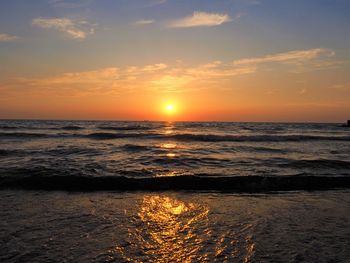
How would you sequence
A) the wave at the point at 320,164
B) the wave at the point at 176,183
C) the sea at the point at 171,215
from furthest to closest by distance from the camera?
1. the wave at the point at 320,164
2. the wave at the point at 176,183
3. the sea at the point at 171,215

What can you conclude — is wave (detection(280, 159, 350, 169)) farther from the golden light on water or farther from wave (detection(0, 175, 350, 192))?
the golden light on water

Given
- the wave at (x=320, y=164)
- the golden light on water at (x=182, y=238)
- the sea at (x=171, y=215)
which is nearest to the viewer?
the golden light on water at (x=182, y=238)

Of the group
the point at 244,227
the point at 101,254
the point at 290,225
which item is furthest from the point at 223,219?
the point at 101,254

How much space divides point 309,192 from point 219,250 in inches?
177

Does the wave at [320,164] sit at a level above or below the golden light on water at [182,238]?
above

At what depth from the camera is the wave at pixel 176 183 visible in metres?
7.72

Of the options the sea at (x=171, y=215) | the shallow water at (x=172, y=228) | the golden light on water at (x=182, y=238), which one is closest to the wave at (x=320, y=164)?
the sea at (x=171, y=215)

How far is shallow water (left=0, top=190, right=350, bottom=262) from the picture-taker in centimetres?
373

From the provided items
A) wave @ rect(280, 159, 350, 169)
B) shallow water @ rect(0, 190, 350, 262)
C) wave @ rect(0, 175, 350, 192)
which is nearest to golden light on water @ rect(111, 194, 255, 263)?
shallow water @ rect(0, 190, 350, 262)

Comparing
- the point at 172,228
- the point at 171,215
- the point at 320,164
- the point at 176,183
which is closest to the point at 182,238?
the point at 172,228

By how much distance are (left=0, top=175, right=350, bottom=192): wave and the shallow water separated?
0.82 m

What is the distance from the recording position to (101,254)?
12.2ft

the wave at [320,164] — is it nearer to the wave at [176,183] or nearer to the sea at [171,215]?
the sea at [171,215]

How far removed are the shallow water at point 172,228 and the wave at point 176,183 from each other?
82 centimetres
